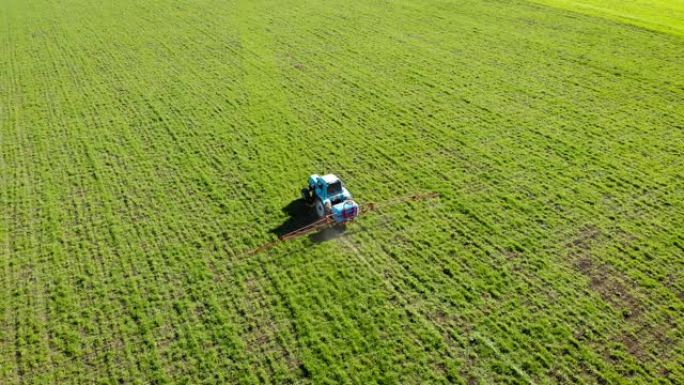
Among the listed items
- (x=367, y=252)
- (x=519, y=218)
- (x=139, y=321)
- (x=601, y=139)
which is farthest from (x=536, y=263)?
(x=139, y=321)

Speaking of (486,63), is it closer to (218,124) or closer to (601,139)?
(601,139)

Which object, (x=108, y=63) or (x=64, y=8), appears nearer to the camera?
(x=108, y=63)

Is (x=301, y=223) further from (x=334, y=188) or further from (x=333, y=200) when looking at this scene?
(x=334, y=188)

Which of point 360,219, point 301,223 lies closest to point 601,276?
point 360,219

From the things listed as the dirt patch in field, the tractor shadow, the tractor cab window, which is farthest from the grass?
the tractor shadow

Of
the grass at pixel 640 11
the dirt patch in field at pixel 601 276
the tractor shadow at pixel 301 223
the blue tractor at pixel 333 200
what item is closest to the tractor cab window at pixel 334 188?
the blue tractor at pixel 333 200

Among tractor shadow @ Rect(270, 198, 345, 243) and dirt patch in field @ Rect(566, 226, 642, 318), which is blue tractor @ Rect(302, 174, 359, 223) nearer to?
tractor shadow @ Rect(270, 198, 345, 243)

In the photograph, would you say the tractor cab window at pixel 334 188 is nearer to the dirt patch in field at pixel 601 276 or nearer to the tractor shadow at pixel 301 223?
the tractor shadow at pixel 301 223
